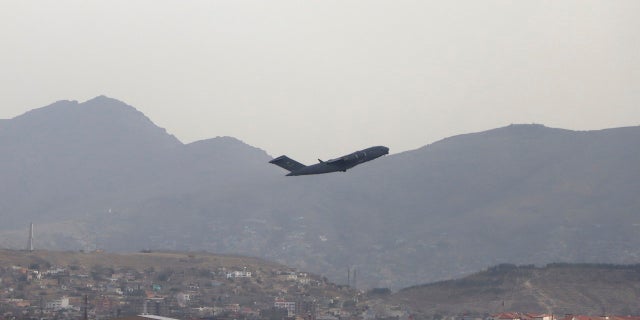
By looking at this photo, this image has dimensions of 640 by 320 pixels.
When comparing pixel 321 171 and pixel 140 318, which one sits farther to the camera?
pixel 140 318

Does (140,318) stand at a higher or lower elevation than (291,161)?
lower

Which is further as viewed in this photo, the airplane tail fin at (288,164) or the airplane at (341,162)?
the airplane tail fin at (288,164)

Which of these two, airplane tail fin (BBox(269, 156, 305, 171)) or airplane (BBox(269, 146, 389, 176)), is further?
airplane tail fin (BBox(269, 156, 305, 171))

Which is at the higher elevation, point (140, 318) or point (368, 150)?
point (368, 150)

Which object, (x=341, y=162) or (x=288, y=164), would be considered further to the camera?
(x=288, y=164)

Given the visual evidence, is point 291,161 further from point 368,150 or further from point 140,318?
point 140,318

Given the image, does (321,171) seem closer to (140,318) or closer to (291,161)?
(291,161)

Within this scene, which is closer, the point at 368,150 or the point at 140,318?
the point at 368,150

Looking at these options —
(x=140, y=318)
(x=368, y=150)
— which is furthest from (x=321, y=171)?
(x=140, y=318)
